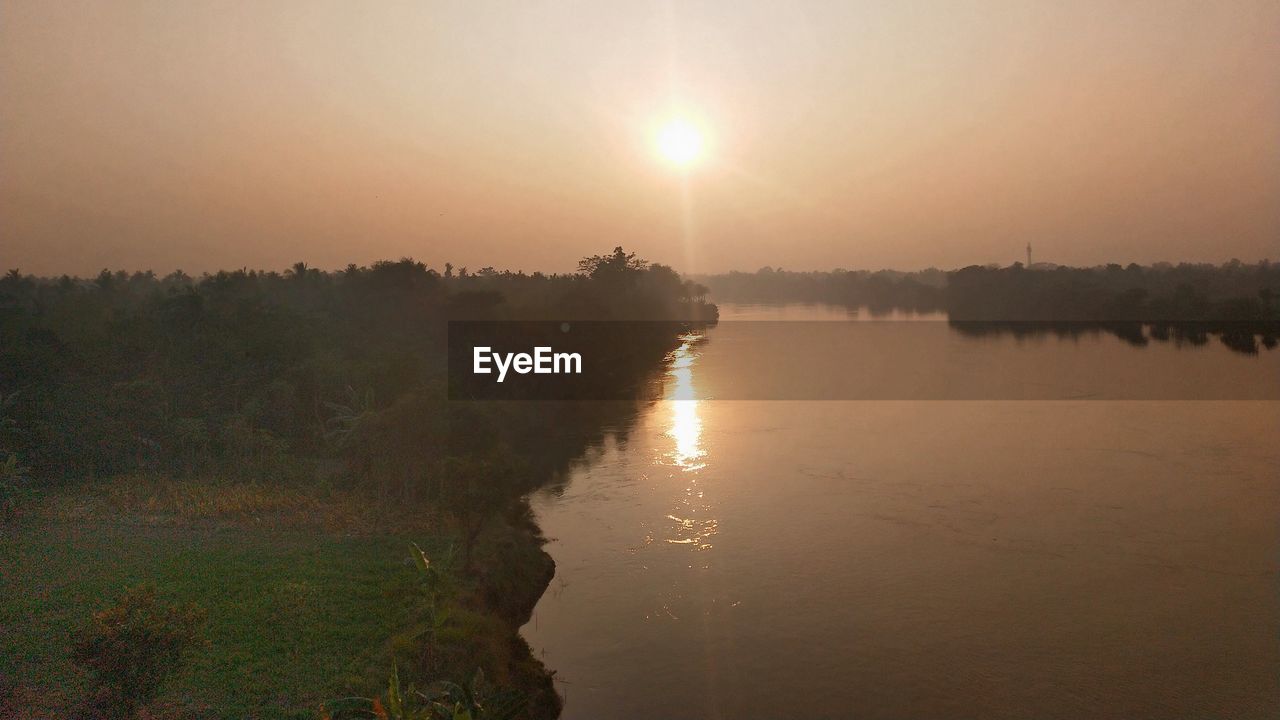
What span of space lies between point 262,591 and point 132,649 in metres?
7.08

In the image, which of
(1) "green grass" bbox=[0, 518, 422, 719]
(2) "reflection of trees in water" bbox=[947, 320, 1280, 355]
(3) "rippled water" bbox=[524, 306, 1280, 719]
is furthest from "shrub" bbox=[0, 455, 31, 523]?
(2) "reflection of trees in water" bbox=[947, 320, 1280, 355]

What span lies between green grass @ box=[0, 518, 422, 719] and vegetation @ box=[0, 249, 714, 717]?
6cm

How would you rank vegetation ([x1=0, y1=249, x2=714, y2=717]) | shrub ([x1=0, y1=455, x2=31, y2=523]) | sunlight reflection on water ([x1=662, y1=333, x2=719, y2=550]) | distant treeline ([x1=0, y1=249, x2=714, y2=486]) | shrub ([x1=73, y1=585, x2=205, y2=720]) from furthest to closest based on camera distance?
1. distant treeline ([x1=0, y1=249, x2=714, y2=486])
2. sunlight reflection on water ([x1=662, y1=333, x2=719, y2=550])
3. shrub ([x1=0, y1=455, x2=31, y2=523])
4. vegetation ([x1=0, y1=249, x2=714, y2=717])
5. shrub ([x1=73, y1=585, x2=205, y2=720])

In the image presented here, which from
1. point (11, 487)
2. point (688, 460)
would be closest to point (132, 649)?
point (11, 487)

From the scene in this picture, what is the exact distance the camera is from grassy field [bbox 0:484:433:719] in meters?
14.0

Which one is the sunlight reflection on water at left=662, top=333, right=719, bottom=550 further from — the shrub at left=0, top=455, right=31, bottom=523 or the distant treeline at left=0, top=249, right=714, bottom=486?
the shrub at left=0, top=455, right=31, bottom=523

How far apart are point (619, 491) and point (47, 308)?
153 ft

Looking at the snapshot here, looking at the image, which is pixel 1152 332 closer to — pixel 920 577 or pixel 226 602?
pixel 920 577

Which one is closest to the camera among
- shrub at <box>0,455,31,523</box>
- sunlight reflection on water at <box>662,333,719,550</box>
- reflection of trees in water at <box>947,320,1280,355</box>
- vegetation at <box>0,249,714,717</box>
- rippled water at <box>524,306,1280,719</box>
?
vegetation at <box>0,249,714,717</box>

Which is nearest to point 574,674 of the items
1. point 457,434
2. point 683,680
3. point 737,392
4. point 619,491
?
point 683,680

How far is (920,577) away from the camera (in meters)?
23.4

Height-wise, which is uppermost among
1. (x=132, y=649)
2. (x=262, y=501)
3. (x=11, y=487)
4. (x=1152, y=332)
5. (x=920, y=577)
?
(x=1152, y=332)

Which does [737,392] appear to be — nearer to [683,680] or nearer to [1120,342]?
[683,680]

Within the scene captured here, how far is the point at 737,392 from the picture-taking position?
60.6m
